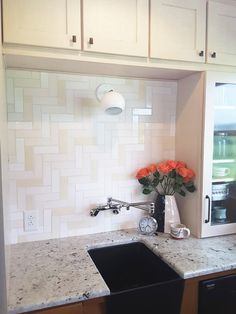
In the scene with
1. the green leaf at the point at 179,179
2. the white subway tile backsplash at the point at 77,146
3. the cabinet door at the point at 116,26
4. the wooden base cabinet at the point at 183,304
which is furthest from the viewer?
the green leaf at the point at 179,179

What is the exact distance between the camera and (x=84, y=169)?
5.46 ft

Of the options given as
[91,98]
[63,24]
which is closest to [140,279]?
[91,98]

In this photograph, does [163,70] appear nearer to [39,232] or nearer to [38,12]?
[38,12]

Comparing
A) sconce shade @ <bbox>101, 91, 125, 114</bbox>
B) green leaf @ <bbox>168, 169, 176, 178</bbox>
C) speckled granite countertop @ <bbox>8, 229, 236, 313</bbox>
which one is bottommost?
speckled granite countertop @ <bbox>8, 229, 236, 313</bbox>

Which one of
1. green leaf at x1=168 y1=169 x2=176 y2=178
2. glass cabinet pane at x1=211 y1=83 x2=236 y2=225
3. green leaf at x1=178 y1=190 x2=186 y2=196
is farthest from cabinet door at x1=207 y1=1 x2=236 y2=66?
green leaf at x1=178 y1=190 x2=186 y2=196

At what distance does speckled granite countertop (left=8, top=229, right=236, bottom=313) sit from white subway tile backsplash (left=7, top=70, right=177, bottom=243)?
0.40 ft

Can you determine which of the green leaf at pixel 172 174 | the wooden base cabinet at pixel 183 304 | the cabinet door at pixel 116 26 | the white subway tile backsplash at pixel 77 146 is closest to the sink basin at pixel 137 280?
the wooden base cabinet at pixel 183 304

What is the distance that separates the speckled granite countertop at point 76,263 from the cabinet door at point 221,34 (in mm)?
1070

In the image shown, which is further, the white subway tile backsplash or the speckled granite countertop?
the white subway tile backsplash

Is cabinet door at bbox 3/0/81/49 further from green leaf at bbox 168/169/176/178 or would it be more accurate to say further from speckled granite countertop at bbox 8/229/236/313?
speckled granite countertop at bbox 8/229/236/313

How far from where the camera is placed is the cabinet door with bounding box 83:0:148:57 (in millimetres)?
1258

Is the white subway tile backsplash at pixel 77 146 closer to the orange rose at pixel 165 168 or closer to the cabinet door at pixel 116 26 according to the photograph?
the orange rose at pixel 165 168

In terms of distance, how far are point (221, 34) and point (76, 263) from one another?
1.48 meters

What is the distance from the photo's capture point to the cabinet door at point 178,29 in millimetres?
1369
